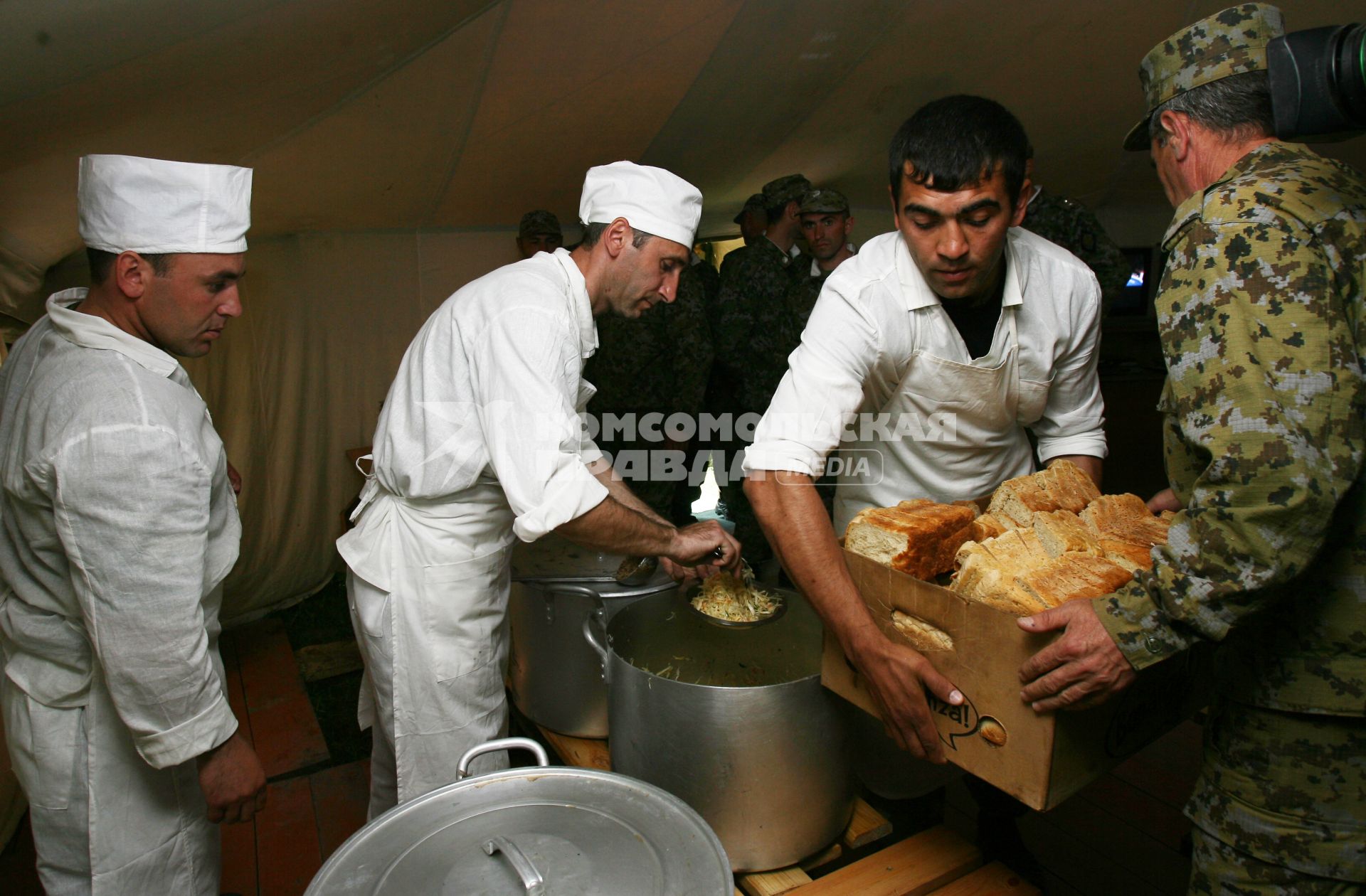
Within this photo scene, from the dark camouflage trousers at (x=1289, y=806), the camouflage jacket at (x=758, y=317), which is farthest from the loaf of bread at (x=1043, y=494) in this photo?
the camouflage jacket at (x=758, y=317)

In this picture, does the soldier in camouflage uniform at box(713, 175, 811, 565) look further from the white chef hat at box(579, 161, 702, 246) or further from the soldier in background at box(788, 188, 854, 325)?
the white chef hat at box(579, 161, 702, 246)

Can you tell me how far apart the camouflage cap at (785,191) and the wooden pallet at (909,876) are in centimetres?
358

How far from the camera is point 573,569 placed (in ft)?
7.14

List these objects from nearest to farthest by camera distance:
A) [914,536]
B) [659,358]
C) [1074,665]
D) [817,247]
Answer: [1074,665] < [914,536] < [817,247] < [659,358]

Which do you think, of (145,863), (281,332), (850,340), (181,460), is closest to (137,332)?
(181,460)

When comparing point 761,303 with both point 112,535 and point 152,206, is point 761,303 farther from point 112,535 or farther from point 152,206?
point 112,535

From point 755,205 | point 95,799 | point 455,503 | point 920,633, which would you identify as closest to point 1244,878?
point 920,633

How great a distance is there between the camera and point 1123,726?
1183 mm

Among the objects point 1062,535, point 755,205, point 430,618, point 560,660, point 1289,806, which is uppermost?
point 755,205

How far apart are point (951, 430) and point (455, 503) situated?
1.12 metres

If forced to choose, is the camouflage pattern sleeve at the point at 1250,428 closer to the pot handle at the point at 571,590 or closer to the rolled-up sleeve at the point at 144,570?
the pot handle at the point at 571,590

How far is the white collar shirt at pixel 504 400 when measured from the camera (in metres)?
1.60

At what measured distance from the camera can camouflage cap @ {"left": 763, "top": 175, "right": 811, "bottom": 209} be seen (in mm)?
4410

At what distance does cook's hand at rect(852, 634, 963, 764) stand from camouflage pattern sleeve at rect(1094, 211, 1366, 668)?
26cm
